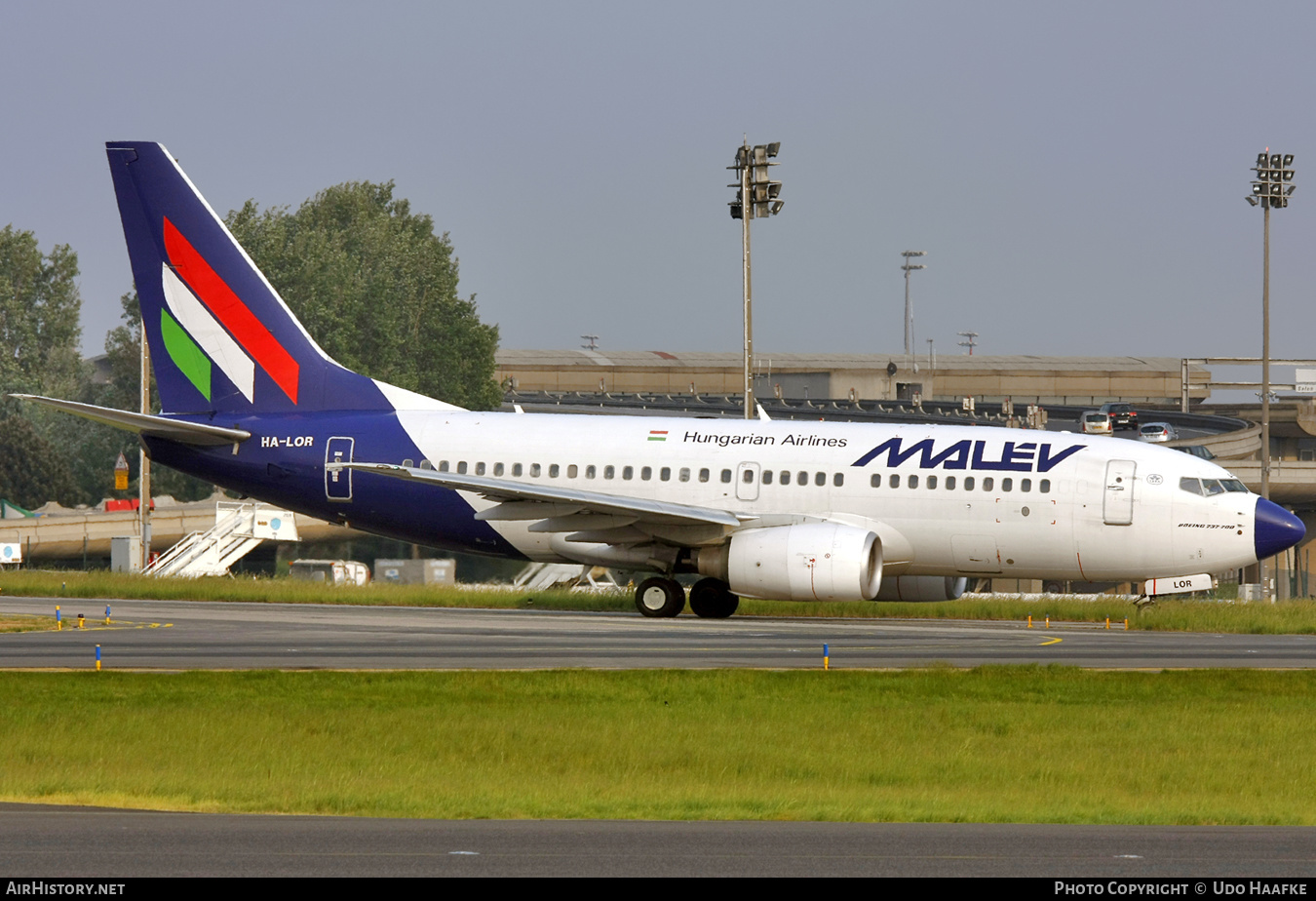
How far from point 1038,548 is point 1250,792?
56.7 ft

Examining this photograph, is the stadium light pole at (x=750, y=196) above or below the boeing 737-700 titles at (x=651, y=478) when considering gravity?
above

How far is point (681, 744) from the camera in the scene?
728 inches

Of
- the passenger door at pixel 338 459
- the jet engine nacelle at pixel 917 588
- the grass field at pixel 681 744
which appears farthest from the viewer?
the passenger door at pixel 338 459

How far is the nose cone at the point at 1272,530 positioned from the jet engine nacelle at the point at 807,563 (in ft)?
23.9

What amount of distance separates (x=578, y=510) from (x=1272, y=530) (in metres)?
13.4

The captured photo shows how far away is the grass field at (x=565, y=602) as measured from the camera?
3594cm

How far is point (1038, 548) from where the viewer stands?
3338 centimetres

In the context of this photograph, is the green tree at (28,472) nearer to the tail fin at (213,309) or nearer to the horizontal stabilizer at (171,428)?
the tail fin at (213,309)

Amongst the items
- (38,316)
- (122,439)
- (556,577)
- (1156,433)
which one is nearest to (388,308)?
(122,439)

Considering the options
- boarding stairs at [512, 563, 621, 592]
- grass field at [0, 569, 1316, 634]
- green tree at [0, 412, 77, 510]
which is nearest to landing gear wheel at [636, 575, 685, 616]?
Result: grass field at [0, 569, 1316, 634]

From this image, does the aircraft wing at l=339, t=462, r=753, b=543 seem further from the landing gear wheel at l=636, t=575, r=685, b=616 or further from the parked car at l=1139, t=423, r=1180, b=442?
the parked car at l=1139, t=423, r=1180, b=442

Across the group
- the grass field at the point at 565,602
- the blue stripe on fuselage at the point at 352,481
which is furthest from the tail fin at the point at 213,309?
the grass field at the point at 565,602

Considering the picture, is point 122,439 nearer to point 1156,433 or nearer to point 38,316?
point 38,316

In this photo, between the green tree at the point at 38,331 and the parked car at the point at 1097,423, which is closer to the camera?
the parked car at the point at 1097,423
